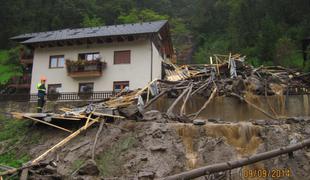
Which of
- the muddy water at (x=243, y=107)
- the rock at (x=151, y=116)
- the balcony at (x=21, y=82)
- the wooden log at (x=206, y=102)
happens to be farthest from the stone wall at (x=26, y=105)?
the balcony at (x=21, y=82)

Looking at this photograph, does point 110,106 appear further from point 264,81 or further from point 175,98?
point 264,81

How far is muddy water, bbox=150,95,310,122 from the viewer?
65.0 ft

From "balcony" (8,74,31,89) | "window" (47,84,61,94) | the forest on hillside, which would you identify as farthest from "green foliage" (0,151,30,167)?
the forest on hillside

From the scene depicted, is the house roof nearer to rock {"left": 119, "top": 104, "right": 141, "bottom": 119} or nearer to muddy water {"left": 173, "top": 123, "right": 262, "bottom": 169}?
rock {"left": 119, "top": 104, "right": 141, "bottom": 119}

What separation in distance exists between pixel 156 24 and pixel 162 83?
11.3m

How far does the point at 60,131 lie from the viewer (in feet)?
57.3

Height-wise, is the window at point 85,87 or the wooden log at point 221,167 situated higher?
the window at point 85,87

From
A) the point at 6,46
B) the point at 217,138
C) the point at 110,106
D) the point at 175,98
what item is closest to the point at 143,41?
the point at 175,98

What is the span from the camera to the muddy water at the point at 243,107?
65.0ft

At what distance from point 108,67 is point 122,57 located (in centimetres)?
137

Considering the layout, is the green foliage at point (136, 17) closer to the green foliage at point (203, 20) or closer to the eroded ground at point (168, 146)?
the green foliage at point (203, 20)

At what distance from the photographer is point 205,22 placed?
187 feet

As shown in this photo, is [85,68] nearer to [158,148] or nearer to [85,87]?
[85,87]

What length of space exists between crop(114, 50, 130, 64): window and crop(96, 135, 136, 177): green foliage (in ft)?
48.4
